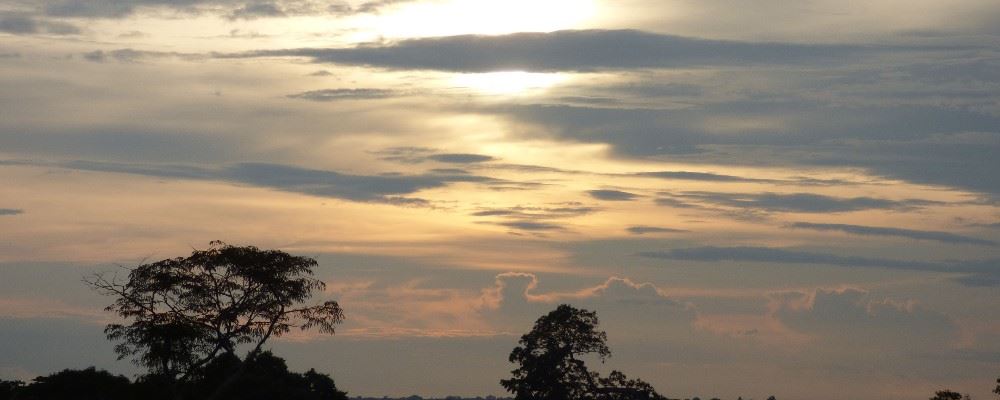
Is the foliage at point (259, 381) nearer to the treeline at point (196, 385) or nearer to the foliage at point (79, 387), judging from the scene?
the treeline at point (196, 385)

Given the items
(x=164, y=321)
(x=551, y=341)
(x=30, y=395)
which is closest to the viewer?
(x=164, y=321)

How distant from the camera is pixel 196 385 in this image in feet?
253

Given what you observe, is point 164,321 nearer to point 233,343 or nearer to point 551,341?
point 233,343

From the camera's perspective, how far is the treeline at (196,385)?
3046 inches

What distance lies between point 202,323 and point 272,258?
4.98m

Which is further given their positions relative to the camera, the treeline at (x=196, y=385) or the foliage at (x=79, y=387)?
the foliage at (x=79, y=387)

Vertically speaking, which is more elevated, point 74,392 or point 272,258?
point 272,258

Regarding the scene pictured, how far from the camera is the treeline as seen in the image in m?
77.4

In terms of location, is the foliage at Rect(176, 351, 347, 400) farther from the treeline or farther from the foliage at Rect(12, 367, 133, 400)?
the foliage at Rect(12, 367, 133, 400)

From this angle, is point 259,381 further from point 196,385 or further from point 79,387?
point 79,387

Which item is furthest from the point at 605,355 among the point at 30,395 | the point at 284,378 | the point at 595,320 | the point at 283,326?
the point at 30,395

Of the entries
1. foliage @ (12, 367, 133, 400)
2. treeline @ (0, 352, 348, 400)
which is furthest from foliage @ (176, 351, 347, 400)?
foliage @ (12, 367, 133, 400)

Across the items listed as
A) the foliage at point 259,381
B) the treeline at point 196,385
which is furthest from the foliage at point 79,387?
the foliage at point 259,381

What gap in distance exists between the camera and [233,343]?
7206cm
